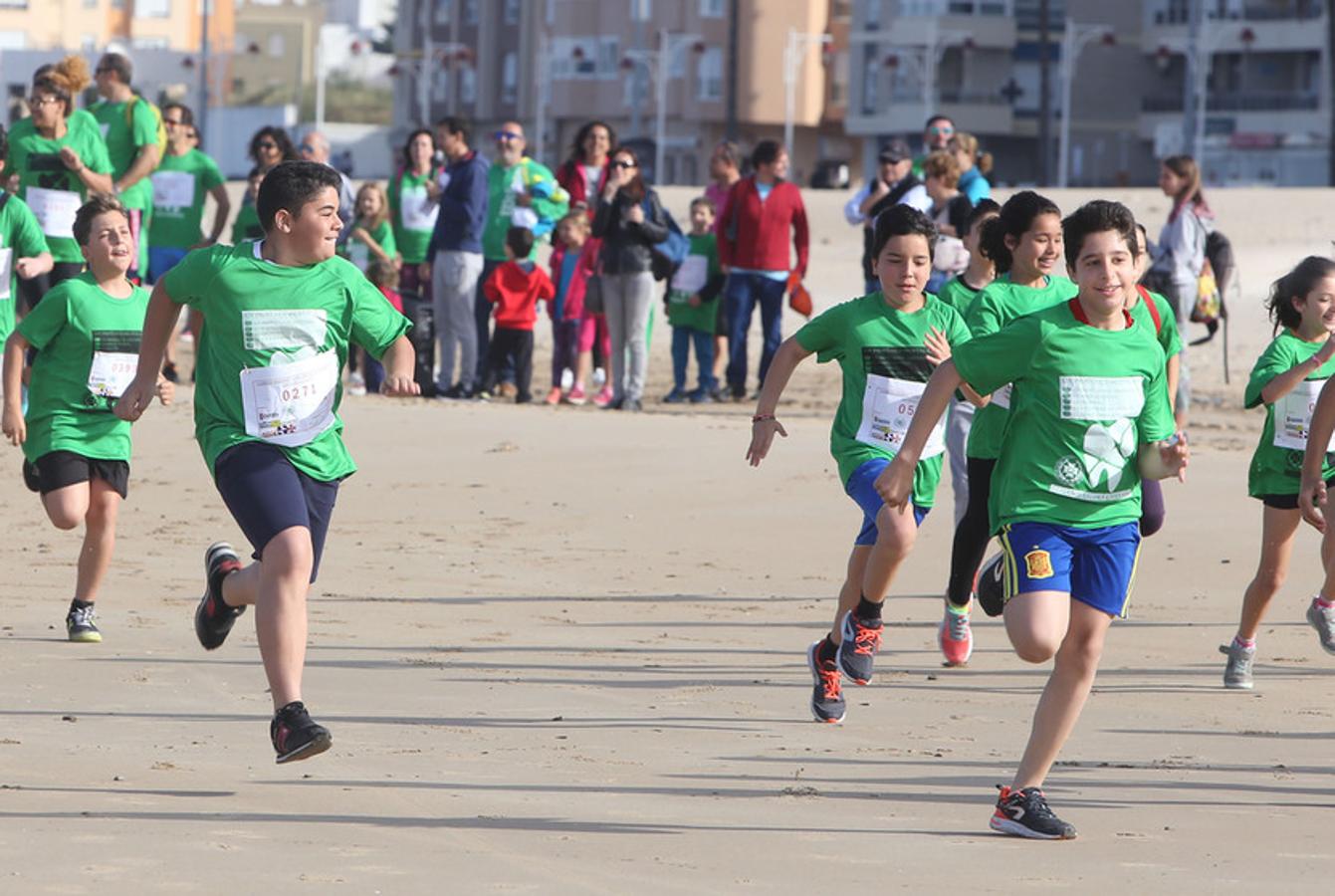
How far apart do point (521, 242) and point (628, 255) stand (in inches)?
38.9

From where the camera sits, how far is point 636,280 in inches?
664

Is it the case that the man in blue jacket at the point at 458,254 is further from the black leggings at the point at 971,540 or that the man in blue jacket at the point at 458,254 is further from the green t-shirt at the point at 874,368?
the green t-shirt at the point at 874,368

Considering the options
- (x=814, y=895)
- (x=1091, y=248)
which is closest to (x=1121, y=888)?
(x=814, y=895)

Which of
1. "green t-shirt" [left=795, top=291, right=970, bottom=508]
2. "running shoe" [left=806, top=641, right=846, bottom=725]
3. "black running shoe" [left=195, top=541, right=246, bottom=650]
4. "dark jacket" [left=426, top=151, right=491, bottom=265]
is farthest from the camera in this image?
"dark jacket" [left=426, top=151, right=491, bottom=265]

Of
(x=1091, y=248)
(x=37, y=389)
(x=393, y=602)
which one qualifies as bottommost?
(x=393, y=602)

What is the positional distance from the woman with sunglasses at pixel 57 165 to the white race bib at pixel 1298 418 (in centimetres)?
779

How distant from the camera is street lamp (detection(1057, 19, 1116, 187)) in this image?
215ft

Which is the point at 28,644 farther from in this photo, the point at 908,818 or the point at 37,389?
the point at 908,818

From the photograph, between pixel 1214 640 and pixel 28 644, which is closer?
pixel 28 644

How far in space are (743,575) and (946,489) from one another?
2450mm

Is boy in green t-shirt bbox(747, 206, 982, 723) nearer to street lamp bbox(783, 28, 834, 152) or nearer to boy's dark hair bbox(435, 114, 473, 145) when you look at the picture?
boy's dark hair bbox(435, 114, 473, 145)

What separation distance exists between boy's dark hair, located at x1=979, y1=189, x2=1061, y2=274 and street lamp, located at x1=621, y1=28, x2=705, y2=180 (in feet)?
223

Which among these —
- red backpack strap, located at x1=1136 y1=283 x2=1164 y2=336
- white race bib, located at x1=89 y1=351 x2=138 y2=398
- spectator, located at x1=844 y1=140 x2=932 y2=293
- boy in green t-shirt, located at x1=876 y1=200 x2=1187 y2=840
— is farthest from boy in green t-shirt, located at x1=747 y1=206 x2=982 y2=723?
spectator, located at x1=844 y1=140 x2=932 y2=293

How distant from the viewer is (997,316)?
7961mm
